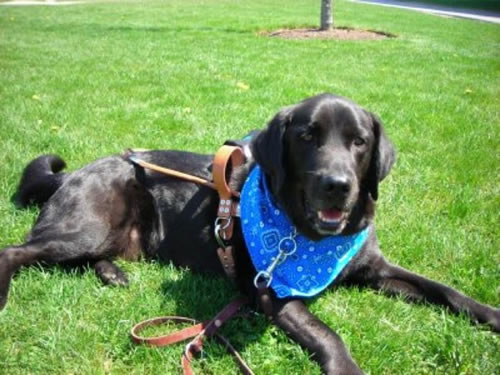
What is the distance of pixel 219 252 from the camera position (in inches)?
112

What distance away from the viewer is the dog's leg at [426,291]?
2.63m

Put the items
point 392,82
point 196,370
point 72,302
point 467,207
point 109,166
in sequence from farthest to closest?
point 392,82 < point 467,207 < point 109,166 < point 72,302 < point 196,370

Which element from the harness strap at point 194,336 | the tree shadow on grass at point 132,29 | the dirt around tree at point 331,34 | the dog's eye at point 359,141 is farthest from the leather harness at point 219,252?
the tree shadow on grass at point 132,29

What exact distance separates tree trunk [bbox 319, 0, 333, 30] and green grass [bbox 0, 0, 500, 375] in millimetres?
1978

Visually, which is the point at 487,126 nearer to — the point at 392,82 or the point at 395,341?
the point at 392,82

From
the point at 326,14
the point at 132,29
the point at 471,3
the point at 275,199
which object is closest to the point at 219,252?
the point at 275,199

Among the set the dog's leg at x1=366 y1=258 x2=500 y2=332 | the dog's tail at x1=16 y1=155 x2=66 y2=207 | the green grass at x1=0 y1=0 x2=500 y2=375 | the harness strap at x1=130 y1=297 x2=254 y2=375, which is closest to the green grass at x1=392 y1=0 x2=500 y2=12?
the green grass at x1=0 y1=0 x2=500 y2=375

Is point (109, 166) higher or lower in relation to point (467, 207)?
higher

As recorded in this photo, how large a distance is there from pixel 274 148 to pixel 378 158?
594 millimetres

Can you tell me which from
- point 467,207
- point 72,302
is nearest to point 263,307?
point 72,302

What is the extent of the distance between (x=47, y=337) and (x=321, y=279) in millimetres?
1439

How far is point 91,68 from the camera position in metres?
8.46

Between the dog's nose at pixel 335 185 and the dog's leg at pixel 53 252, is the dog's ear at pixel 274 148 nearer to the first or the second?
the dog's nose at pixel 335 185

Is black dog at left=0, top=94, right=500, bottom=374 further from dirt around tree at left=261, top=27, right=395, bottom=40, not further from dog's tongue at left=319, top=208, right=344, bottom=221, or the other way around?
dirt around tree at left=261, top=27, right=395, bottom=40
